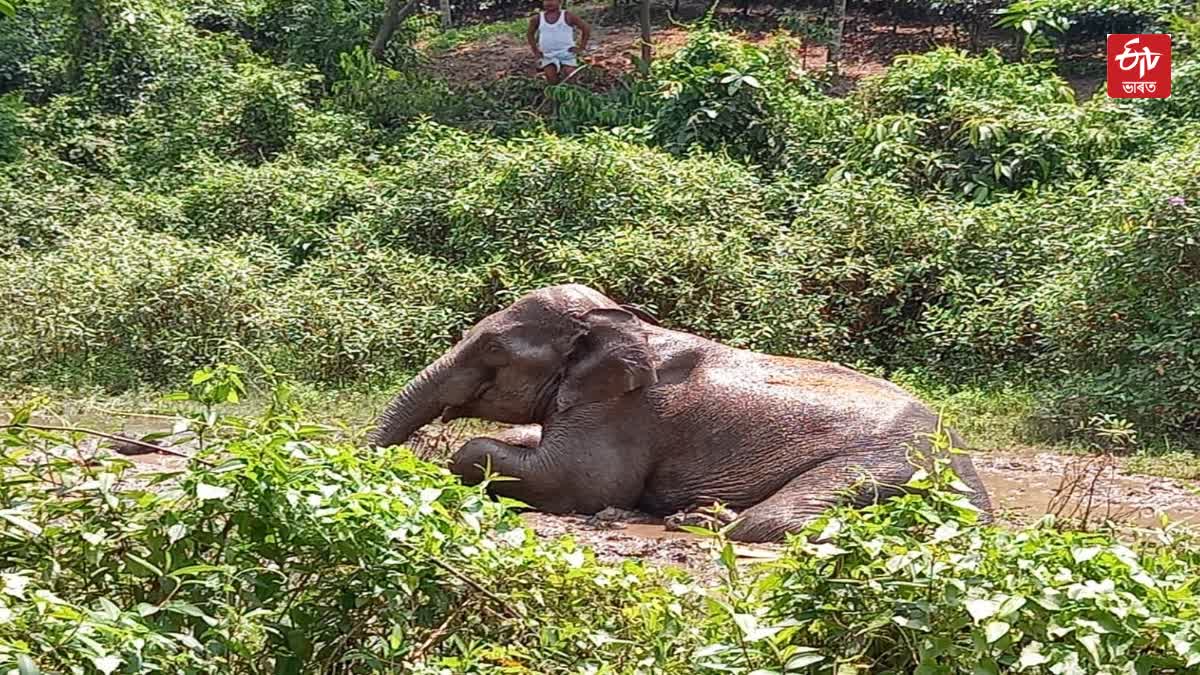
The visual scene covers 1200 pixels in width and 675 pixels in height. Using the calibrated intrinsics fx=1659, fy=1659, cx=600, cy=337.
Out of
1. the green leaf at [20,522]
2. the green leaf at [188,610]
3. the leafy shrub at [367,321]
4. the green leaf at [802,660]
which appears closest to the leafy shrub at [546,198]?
the leafy shrub at [367,321]

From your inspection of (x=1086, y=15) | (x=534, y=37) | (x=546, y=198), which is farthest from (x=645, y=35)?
(x=546, y=198)

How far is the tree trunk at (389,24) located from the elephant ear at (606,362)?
10.3 m

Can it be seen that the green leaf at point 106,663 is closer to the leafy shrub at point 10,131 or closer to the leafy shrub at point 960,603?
the leafy shrub at point 960,603

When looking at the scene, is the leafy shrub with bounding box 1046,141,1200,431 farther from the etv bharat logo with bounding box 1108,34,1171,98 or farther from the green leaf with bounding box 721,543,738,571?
the green leaf with bounding box 721,543,738,571

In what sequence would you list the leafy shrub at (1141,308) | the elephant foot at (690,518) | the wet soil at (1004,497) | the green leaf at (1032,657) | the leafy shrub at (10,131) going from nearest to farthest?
the green leaf at (1032,657)
the wet soil at (1004,497)
the elephant foot at (690,518)
the leafy shrub at (1141,308)
the leafy shrub at (10,131)

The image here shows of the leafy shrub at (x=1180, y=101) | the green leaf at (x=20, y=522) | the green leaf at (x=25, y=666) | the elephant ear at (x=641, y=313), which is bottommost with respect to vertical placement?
the leafy shrub at (x=1180, y=101)

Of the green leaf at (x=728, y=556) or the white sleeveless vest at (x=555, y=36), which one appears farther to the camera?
the white sleeveless vest at (x=555, y=36)

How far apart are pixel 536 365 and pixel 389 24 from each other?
409 inches

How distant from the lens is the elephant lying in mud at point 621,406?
6.52m

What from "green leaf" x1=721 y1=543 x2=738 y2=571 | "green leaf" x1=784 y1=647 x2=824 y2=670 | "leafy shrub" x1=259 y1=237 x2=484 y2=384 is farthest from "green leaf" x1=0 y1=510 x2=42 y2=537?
"leafy shrub" x1=259 y1=237 x2=484 y2=384

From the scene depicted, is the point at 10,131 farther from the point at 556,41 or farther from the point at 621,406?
the point at 621,406

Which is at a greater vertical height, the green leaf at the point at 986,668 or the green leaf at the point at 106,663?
the green leaf at the point at 106,663

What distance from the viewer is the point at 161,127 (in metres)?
14.8

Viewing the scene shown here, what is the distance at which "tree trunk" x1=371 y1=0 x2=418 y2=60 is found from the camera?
16.4 metres
